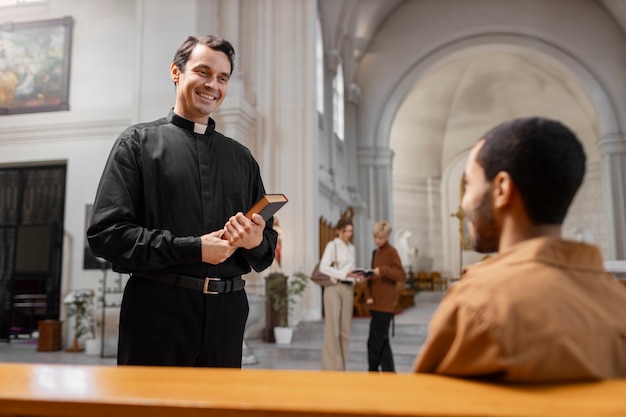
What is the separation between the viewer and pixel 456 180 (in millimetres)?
26469

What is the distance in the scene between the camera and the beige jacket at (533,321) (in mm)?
1059

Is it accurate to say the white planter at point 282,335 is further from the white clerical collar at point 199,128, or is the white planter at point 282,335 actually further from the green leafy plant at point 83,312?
the white clerical collar at point 199,128

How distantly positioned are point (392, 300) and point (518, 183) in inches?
203

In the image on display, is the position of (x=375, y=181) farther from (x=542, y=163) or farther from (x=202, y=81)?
(x=542, y=163)

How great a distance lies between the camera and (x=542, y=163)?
121cm

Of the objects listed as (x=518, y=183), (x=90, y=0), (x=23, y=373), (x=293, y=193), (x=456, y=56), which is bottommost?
(x=23, y=373)

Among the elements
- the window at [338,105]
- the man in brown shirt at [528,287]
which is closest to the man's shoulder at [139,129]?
the man in brown shirt at [528,287]

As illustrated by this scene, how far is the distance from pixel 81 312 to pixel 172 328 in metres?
7.49

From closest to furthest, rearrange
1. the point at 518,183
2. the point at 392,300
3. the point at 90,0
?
Result: the point at 518,183
the point at 392,300
the point at 90,0

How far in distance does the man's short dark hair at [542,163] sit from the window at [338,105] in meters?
17.2

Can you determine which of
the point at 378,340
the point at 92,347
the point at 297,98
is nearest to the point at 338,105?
the point at 297,98

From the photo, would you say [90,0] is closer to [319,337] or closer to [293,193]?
[293,193]

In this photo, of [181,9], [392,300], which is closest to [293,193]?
[181,9]

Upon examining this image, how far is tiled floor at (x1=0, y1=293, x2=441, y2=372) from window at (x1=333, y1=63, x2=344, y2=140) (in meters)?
9.41
